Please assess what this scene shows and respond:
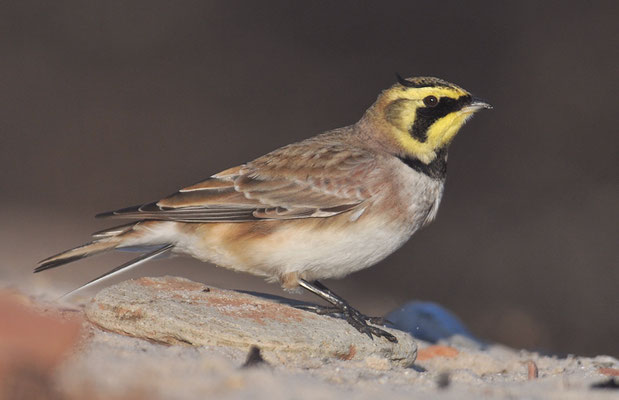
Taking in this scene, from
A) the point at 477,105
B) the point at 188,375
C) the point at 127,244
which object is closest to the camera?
the point at 188,375

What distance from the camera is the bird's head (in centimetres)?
713

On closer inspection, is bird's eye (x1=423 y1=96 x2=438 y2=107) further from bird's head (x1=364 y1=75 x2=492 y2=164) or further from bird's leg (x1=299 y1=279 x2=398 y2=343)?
bird's leg (x1=299 y1=279 x2=398 y2=343)

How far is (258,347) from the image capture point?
5535 mm

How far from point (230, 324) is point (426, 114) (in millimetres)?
2488

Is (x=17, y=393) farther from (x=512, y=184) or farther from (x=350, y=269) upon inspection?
(x=512, y=184)

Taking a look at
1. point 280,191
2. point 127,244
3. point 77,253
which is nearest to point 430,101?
point 280,191

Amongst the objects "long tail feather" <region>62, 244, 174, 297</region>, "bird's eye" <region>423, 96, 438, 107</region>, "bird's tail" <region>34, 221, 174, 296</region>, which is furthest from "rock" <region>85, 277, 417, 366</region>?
"bird's eye" <region>423, 96, 438, 107</region>

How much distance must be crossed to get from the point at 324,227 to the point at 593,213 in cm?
957

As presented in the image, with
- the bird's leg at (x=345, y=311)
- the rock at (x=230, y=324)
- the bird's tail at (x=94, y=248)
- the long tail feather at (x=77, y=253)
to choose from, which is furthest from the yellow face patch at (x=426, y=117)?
the long tail feather at (x=77, y=253)

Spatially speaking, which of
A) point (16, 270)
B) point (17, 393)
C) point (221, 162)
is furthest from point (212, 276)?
point (17, 393)

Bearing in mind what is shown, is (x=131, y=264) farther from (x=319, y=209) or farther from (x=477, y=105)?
(x=477, y=105)

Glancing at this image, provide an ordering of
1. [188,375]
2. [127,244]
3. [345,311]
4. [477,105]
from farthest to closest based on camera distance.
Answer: [477,105] → [127,244] → [345,311] → [188,375]

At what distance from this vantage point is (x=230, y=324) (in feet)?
18.9

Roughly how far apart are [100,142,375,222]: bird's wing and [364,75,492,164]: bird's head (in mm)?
359
